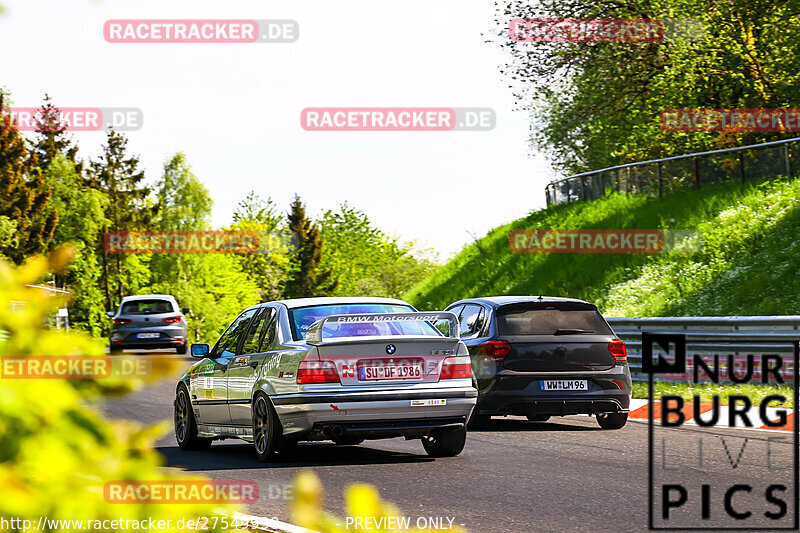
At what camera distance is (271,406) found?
34.3 ft

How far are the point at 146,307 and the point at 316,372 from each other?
2330cm

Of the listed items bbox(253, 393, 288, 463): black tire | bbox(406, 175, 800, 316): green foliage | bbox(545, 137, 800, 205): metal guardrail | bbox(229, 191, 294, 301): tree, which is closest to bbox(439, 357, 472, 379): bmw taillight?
bbox(253, 393, 288, 463): black tire

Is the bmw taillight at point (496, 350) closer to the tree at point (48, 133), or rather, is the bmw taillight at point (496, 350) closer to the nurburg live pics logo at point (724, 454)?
the nurburg live pics logo at point (724, 454)

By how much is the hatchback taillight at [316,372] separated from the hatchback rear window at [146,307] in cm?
2290

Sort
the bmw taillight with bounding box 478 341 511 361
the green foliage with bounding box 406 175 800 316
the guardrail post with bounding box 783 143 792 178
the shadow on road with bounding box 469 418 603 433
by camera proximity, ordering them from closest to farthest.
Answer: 1. the bmw taillight with bounding box 478 341 511 361
2. the shadow on road with bounding box 469 418 603 433
3. the green foliage with bounding box 406 175 800 316
4. the guardrail post with bounding box 783 143 792 178

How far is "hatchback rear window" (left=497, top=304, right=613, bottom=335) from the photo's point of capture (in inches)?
535

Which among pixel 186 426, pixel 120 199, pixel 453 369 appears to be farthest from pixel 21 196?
pixel 453 369

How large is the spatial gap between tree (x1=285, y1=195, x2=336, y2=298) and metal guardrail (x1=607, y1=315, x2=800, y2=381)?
99.5m

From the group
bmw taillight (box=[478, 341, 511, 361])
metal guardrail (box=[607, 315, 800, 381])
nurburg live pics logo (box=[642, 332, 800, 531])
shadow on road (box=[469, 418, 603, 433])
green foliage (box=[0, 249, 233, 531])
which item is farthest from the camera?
metal guardrail (box=[607, 315, 800, 381])

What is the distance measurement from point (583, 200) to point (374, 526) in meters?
36.3

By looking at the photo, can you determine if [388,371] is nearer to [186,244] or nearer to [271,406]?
[271,406]

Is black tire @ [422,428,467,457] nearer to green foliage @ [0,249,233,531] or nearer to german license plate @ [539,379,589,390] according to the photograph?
german license plate @ [539,379,589,390]

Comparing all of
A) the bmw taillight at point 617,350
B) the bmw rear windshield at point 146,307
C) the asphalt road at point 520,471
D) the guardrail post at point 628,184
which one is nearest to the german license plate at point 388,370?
the asphalt road at point 520,471


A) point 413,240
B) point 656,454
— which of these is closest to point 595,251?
point 656,454
